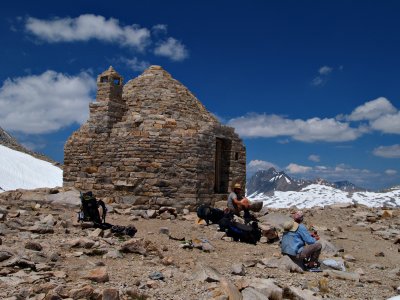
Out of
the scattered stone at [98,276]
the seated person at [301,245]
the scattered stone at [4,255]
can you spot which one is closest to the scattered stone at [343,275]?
the seated person at [301,245]

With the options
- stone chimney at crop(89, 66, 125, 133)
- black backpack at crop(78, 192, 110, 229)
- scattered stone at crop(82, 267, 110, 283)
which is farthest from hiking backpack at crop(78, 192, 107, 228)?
stone chimney at crop(89, 66, 125, 133)

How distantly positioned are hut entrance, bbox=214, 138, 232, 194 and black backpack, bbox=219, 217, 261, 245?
5548mm

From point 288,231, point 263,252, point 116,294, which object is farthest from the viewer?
point 263,252

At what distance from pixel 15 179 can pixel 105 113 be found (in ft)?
62.6

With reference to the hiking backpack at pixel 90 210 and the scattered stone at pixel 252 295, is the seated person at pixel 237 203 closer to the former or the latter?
the hiking backpack at pixel 90 210

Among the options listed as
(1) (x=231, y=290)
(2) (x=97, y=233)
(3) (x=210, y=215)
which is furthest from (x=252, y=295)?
(3) (x=210, y=215)

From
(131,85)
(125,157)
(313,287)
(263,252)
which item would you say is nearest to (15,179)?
(131,85)

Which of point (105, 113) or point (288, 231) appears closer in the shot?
point (288, 231)

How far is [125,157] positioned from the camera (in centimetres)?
1539

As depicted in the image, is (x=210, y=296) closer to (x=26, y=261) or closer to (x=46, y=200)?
(x=26, y=261)

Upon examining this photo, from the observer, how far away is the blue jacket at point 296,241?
9.12m

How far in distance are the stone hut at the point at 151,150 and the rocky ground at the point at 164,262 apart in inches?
40.4

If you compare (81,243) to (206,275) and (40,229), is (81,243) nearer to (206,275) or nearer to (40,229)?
(40,229)

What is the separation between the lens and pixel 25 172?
33656mm
